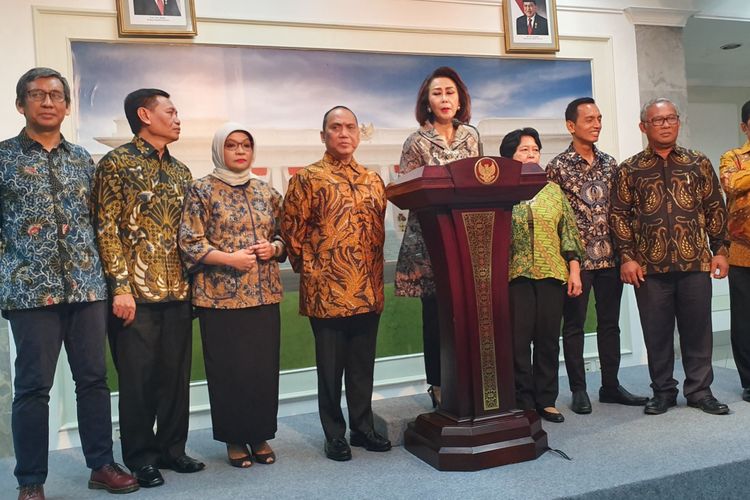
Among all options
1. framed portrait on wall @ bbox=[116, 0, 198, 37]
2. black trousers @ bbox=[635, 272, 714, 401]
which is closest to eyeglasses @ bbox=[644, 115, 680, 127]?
black trousers @ bbox=[635, 272, 714, 401]

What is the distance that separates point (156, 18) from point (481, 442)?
264cm

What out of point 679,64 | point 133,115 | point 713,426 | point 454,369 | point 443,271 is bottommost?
point 713,426

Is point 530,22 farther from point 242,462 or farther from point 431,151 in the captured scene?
point 242,462

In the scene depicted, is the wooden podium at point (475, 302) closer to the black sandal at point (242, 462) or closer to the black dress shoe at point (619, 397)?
the black sandal at point (242, 462)

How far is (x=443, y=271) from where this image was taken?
244 cm

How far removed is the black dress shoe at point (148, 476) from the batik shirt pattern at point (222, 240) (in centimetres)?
65

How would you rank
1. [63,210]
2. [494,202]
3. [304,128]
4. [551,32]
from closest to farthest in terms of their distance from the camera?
[63,210] → [494,202] → [304,128] → [551,32]

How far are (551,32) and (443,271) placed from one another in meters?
2.45

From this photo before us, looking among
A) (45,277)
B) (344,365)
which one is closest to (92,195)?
(45,277)

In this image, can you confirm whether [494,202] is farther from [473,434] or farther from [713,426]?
[713,426]

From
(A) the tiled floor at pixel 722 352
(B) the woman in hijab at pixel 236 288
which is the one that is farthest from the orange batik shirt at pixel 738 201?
(B) the woman in hijab at pixel 236 288

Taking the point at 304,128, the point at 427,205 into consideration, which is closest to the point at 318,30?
the point at 304,128

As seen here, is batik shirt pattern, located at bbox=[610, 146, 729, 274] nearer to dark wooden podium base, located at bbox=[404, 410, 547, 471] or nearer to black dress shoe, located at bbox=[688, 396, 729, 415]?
black dress shoe, located at bbox=[688, 396, 729, 415]

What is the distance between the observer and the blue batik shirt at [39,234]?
2.18 metres
